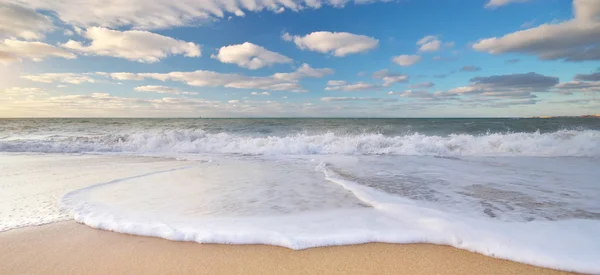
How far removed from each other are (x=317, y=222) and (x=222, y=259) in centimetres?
112

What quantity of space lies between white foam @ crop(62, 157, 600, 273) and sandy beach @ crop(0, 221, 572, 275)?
117 millimetres

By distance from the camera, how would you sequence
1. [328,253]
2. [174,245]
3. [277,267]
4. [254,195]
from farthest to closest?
[254,195] → [174,245] → [328,253] → [277,267]

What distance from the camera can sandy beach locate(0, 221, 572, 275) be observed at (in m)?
2.19

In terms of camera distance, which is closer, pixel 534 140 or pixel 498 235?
pixel 498 235

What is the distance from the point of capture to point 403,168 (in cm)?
697

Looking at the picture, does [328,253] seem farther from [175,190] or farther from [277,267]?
[175,190]

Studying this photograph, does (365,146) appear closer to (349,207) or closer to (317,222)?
(349,207)

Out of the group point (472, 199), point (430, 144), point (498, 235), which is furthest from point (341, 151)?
point (498, 235)

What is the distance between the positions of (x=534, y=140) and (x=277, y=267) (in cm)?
1362

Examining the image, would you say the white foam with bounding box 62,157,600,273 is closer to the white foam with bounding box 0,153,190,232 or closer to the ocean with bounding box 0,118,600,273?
the ocean with bounding box 0,118,600,273

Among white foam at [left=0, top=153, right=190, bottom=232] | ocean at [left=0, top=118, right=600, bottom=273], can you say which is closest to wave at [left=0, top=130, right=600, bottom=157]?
ocean at [left=0, top=118, right=600, bottom=273]

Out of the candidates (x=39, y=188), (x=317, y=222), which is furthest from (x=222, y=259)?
(x=39, y=188)

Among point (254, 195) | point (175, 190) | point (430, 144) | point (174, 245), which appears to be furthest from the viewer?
point (430, 144)

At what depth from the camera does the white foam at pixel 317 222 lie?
8.24ft
